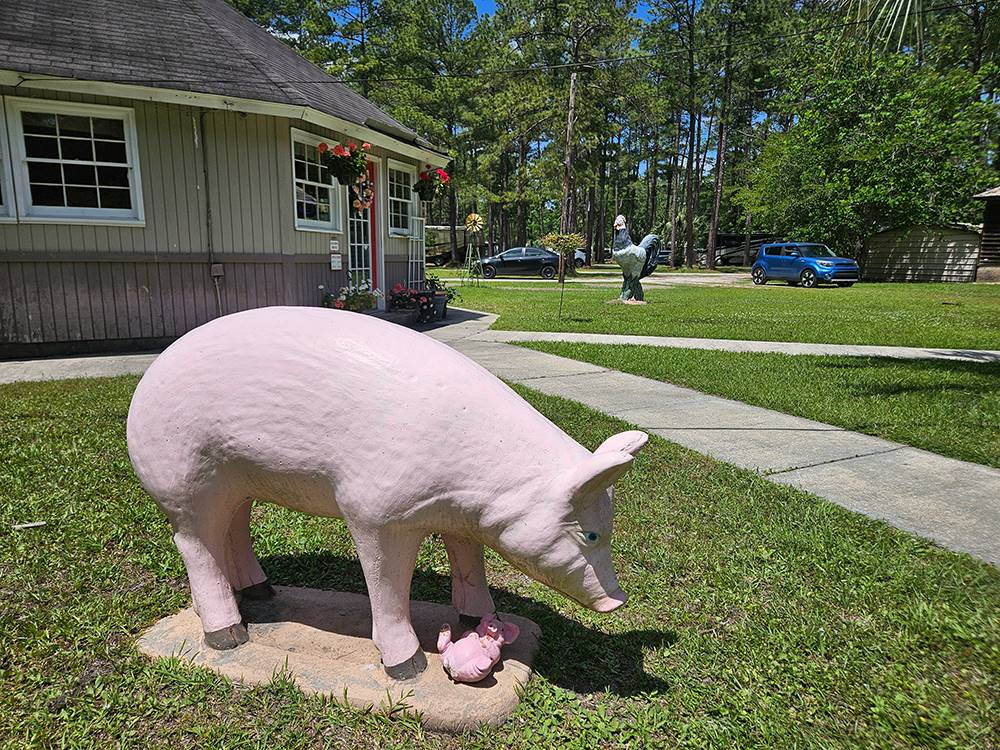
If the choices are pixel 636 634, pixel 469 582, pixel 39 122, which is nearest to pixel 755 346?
pixel 636 634

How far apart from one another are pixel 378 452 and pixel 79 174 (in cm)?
924

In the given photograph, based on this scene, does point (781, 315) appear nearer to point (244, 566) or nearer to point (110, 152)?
point (110, 152)

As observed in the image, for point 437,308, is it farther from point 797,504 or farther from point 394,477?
point 394,477

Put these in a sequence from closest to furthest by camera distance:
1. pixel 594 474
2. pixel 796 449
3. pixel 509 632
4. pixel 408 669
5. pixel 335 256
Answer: pixel 594 474 < pixel 408 669 < pixel 509 632 < pixel 796 449 < pixel 335 256

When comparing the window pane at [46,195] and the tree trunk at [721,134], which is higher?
the tree trunk at [721,134]

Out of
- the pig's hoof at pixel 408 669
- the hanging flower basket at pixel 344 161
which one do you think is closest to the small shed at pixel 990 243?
the hanging flower basket at pixel 344 161

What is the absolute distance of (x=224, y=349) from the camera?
6.82ft

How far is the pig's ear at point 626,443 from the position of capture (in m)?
1.91

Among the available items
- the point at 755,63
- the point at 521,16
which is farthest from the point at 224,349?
the point at 755,63

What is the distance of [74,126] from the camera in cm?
859

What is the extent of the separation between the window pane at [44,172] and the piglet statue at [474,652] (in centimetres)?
940

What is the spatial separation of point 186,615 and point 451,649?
4.24ft

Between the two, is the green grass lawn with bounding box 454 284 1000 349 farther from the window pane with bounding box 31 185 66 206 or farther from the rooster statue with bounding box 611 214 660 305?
the window pane with bounding box 31 185 66 206

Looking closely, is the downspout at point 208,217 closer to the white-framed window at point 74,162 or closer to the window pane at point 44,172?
the white-framed window at point 74,162
